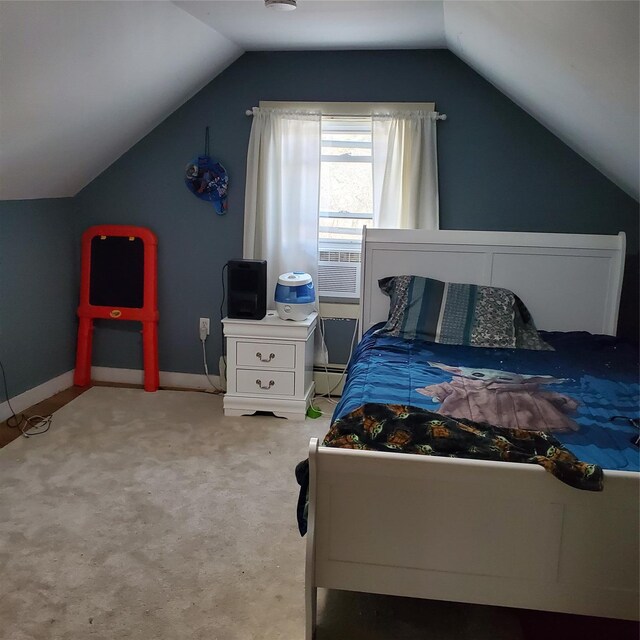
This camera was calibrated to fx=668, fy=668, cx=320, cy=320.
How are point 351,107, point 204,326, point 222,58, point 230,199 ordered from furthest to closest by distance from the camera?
point 204,326 → point 230,199 → point 351,107 → point 222,58

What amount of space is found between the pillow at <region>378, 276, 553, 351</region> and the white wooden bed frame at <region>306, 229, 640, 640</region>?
1539 mm

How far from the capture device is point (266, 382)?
380 centimetres

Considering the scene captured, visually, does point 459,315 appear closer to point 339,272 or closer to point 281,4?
point 339,272

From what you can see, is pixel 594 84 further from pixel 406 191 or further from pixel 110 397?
pixel 110 397

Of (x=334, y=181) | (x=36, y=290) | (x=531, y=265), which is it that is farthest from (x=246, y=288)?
(x=531, y=265)

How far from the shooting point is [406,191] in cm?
386

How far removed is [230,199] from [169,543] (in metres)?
2.24

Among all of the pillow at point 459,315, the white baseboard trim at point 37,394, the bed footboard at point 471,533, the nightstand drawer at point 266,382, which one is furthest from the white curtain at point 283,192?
the bed footboard at point 471,533

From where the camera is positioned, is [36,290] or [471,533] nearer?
[471,533]

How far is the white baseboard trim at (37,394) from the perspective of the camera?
145 inches

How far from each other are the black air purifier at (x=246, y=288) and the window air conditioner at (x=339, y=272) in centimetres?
46

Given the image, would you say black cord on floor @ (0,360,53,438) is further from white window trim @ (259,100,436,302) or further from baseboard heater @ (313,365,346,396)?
white window trim @ (259,100,436,302)

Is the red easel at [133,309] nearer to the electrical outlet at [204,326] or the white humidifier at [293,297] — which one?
the electrical outlet at [204,326]

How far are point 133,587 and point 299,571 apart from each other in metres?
0.57
